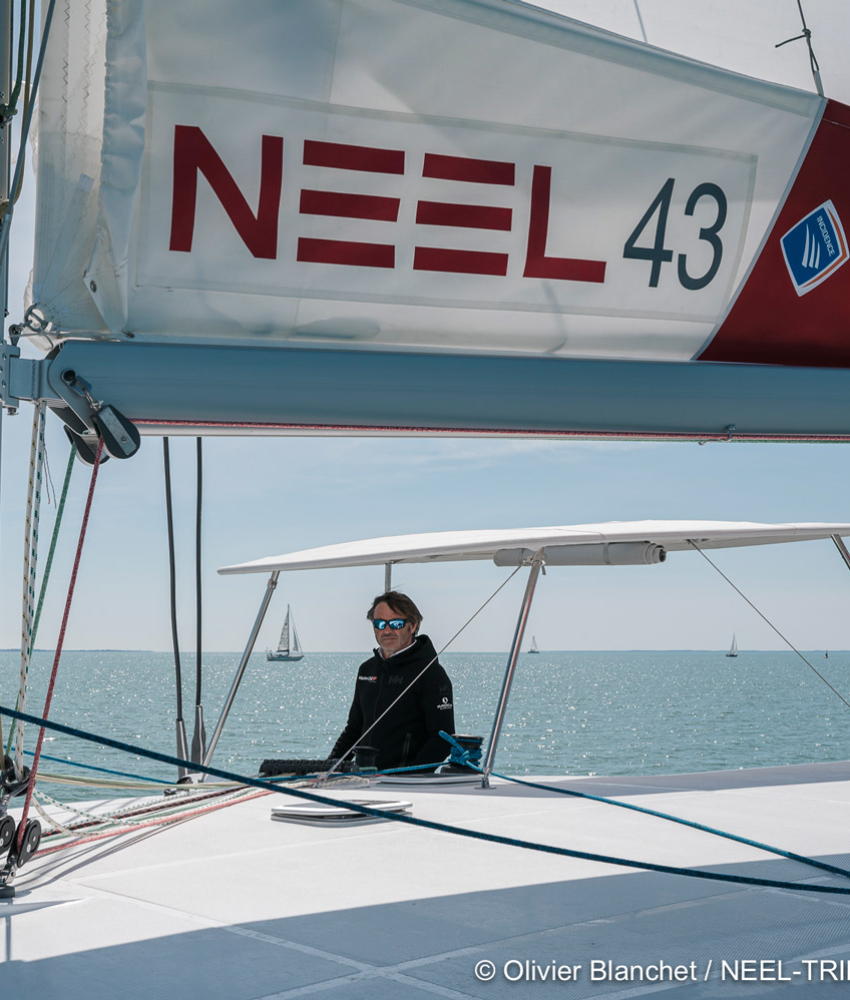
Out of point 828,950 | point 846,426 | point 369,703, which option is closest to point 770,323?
point 846,426

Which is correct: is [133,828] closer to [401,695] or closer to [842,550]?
[401,695]

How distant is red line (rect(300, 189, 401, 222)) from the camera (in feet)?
7.53

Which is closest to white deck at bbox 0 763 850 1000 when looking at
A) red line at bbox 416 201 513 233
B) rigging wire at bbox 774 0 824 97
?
red line at bbox 416 201 513 233

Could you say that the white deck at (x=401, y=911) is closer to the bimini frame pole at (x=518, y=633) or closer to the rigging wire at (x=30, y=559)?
the rigging wire at (x=30, y=559)

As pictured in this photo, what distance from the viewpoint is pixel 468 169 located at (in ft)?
7.88

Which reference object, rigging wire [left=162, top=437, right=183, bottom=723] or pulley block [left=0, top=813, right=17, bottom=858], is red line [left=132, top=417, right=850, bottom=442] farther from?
rigging wire [left=162, top=437, right=183, bottom=723]

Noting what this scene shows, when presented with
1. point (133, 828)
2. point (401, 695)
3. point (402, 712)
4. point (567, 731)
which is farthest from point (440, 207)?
point (567, 731)

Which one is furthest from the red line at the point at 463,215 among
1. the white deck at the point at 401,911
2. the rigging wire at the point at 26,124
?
the white deck at the point at 401,911

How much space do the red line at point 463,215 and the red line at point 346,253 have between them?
0.33 ft

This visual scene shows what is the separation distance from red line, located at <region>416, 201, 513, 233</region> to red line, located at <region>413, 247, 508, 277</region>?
54 mm

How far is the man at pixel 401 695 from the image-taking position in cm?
522

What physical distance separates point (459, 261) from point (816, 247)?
852mm

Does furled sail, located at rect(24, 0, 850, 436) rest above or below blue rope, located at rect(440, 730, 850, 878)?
above

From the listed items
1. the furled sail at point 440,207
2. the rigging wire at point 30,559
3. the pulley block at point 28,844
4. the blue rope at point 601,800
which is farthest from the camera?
the blue rope at point 601,800
